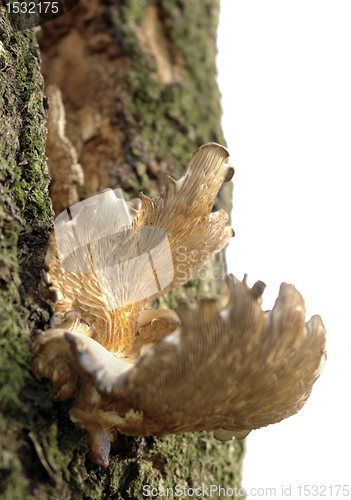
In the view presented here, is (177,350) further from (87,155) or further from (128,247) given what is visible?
(87,155)

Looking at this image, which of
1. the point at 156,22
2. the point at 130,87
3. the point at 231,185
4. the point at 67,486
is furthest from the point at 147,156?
the point at 67,486

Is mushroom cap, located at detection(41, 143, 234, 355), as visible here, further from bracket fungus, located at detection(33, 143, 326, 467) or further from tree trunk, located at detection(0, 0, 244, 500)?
tree trunk, located at detection(0, 0, 244, 500)

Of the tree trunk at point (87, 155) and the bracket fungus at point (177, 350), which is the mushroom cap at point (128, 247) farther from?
the tree trunk at point (87, 155)

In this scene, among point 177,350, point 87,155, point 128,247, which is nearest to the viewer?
point 177,350

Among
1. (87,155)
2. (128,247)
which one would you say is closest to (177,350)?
(128,247)

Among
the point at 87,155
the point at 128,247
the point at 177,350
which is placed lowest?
the point at 177,350

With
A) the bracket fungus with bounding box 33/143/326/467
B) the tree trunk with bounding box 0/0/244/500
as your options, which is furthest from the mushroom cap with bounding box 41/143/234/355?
the tree trunk with bounding box 0/0/244/500

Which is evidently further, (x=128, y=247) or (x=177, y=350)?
(x=128, y=247)
